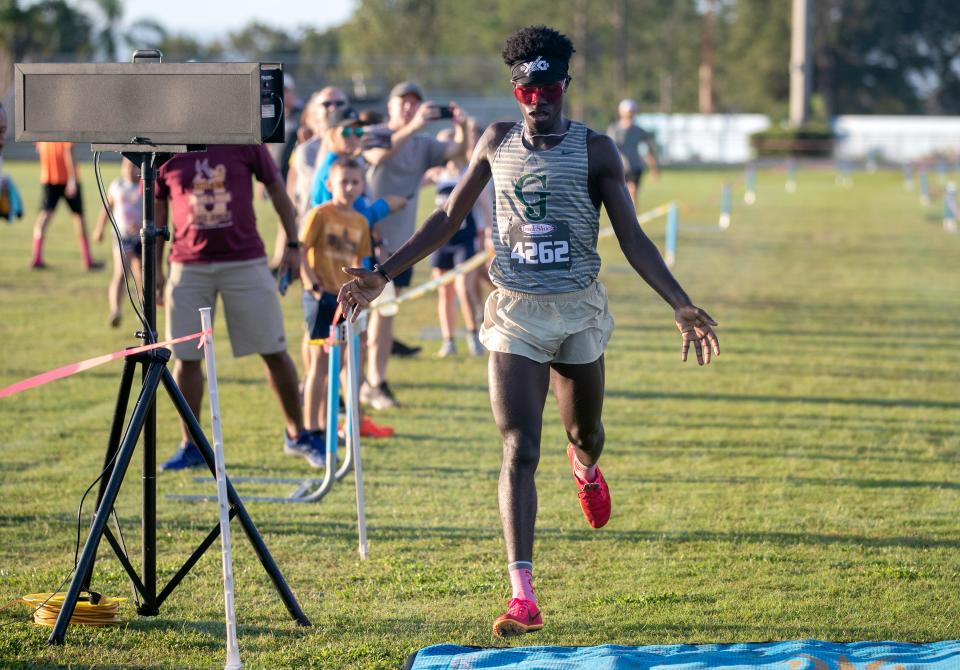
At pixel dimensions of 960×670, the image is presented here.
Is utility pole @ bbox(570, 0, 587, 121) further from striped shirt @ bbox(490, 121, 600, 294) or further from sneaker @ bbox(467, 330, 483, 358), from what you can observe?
striped shirt @ bbox(490, 121, 600, 294)

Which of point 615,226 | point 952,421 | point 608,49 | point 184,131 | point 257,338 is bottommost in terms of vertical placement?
point 952,421

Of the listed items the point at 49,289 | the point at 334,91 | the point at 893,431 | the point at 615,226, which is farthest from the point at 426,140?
the point at 49,289

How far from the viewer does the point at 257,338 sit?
304 inches

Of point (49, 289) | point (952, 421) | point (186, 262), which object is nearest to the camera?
point (186, 262)

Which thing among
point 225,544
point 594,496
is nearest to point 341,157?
point 594,496

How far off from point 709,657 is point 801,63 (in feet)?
207

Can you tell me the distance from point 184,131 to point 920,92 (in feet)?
321

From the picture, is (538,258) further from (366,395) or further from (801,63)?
(801,63)

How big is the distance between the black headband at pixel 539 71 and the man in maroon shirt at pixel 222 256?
2486 mm

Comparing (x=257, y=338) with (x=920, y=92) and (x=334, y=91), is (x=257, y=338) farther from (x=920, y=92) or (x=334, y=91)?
(x=920, y=92)

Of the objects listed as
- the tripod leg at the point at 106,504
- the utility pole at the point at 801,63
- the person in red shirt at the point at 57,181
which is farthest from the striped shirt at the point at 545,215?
the utility pole at the point at 801,63

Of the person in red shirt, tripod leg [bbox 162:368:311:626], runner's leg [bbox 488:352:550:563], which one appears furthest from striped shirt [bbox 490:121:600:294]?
the person in red shirt

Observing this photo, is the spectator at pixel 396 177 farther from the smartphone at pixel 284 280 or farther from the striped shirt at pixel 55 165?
the striped shirt at pixel 55 165

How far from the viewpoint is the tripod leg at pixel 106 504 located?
15.7ft
